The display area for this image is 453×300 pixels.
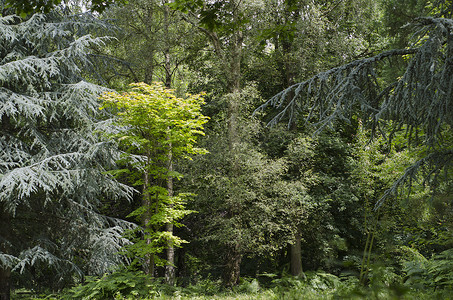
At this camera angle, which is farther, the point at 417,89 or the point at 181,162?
the point at 181,162

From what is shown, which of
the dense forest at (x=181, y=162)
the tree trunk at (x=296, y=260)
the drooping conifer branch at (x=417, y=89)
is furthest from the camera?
the tree trunk at (x=296, y=260)

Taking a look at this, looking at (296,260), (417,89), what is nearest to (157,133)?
(417,89)

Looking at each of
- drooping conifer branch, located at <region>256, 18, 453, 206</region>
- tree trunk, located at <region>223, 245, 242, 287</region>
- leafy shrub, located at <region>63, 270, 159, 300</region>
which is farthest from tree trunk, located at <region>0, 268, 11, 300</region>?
drooping conifer branch, located at <region>256, 18, 453, 206</region>

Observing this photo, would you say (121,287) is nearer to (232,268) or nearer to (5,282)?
(232,268)

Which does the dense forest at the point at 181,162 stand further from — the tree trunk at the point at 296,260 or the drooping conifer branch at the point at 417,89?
the drooping conifer branch at the point at 417,89

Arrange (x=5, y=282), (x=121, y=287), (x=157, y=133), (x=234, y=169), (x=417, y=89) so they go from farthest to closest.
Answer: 1. (x=234, y=169)
2. (x=5, y=282)
3. (x=157, y=133)
4. (x=121, y=287)
5. (x=417, y=89)

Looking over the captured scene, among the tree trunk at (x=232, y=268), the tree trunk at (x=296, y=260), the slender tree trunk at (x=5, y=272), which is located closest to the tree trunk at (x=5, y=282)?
the slender tree trunk at (x=5, y=272)

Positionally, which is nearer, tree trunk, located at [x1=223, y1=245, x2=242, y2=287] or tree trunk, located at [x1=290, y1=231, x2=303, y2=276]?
tree trunk, located at [x1=223, y1=245, x2=242, y2=287]

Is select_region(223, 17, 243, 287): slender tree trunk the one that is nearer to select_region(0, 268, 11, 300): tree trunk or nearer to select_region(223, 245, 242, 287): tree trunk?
select_region(223, 245, 242, 287): tree trunk

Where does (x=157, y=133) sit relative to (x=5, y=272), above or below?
above

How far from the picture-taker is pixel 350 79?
461 centimetres

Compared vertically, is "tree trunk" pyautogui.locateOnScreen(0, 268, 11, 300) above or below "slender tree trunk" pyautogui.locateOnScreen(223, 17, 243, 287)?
below

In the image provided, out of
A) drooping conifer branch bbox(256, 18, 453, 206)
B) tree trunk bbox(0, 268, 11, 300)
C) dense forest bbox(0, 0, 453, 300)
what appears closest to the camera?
drooping conifer branch bbox(256, 18, 453, 206)

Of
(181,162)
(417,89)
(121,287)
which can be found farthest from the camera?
(181,162)
